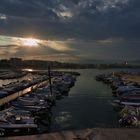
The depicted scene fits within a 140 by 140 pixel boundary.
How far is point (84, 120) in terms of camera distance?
31.8 meters

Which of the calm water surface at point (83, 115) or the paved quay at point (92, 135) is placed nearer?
the paved quay at point (92, 135)

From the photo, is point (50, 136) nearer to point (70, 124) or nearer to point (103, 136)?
point (103, 136)

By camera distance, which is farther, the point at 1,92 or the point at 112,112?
the point at 1,92

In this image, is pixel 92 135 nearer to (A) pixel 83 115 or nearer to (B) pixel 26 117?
(B) pixel 26 117

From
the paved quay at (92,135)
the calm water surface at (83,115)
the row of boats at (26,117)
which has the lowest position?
the calm water surface at (83,115)

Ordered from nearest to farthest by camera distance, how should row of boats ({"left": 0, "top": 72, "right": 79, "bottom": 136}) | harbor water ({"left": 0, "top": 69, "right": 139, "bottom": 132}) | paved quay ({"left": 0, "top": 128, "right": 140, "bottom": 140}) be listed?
paved quay ({"left": 0, "top": 128, "right": 140, "bottom": 140})
row of boats ({"left": 0, "top": 72, "right": 79, "bottom": 136})
harbor water ({"left": 0, "top": 69, "right": 139, "bottom": 132})

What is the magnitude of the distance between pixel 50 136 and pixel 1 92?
3563 centimetres

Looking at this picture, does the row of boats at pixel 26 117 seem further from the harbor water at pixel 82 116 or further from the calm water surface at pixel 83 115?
the calm water surface at pixel 83 115

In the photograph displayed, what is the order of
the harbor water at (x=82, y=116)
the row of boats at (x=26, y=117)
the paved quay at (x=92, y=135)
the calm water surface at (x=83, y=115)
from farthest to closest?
the calm water surface at (x=83, y=115) < the harbor water at (x=82, y=116) < the row of boats at (x=26, y=117) < the paved quay at (x=92, y=135)

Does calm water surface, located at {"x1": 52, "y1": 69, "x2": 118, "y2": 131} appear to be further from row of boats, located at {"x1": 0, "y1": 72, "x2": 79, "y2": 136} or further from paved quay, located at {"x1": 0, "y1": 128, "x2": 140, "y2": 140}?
paved quay, located at {"x1": 0, "y1": 128, "x2": 140, "y2": 140}

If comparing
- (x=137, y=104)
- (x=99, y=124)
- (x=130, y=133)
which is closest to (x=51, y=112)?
(x=99, y=124)

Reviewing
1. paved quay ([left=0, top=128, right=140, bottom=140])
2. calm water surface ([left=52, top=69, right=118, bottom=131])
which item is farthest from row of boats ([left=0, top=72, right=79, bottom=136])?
paved quay ([left=0, top=128, right=140, bottom=140])

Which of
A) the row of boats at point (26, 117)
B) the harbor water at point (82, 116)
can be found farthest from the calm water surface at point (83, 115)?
the row of boats at point (26, 117)

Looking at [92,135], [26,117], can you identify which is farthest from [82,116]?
[92,135]
